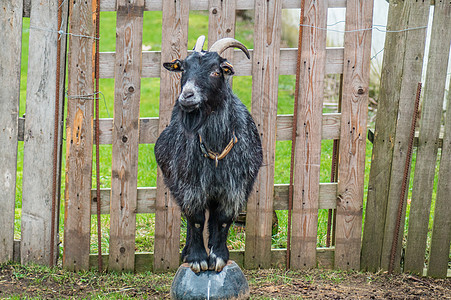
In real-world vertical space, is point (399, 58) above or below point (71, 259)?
above

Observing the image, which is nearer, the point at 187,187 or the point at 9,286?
the point at 187,187

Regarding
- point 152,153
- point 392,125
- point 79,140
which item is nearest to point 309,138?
point 392,125

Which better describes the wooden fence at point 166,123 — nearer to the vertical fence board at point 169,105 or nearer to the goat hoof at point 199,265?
the vertical fence board at point 169,105

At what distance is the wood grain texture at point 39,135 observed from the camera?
465 cm

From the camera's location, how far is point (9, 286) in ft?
15.2

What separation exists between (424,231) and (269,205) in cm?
136

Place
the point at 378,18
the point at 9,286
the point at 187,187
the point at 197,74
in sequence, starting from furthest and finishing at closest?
1. the point at 378,18
2. the point at 9,286
3. the point at 187,187
4. the point at 197,74

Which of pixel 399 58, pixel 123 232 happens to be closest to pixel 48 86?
pixel 123 232

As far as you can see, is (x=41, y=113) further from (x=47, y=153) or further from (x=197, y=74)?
(x=197, y=74)

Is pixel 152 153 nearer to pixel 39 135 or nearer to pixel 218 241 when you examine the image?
pixel 39 135

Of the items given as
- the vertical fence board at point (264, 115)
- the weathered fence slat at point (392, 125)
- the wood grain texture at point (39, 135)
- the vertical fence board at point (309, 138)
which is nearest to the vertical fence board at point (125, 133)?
the wood grain texture at point (39, 135)

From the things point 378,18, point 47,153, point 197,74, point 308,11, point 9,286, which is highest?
point 378,18

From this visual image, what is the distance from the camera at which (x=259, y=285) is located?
4801 millimetres

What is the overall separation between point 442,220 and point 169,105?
254 cm
